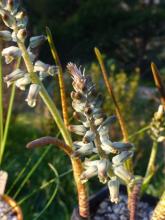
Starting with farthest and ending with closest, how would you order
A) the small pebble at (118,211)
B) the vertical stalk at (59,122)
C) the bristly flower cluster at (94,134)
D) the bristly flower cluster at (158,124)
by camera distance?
the small pebble at (118,211)
the bristly flower cluster at (158,124)
the vertical stalk at (59,122)
the bristly flower cluster at (94,134)

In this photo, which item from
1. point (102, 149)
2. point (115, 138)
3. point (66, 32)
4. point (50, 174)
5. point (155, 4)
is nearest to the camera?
point (102, 149)

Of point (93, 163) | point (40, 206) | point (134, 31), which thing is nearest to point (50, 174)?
point (40, 206)

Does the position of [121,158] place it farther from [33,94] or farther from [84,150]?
[33,94]

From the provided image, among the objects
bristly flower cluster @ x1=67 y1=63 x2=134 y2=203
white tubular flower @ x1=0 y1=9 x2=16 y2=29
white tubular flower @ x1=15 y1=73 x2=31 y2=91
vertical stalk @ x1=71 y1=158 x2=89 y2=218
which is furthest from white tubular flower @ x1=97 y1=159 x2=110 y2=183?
white tubular flower @ x1=0 y1=9 x2=16 y2=29

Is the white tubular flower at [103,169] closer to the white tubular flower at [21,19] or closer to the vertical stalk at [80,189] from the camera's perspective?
the vertical stalk at [80,189]

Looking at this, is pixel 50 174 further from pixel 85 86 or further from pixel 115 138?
pixel 85 86

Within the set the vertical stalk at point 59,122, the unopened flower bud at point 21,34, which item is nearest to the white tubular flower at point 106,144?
the vertical stalk at point 59,122

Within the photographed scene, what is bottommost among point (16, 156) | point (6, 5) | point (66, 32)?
point (16, 156)
